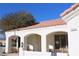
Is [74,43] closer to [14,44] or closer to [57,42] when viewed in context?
[57,42]

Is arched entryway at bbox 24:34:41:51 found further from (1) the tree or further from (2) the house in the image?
(1) the tree

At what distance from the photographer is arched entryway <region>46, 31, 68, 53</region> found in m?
19.9

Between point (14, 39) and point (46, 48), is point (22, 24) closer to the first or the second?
point (14, 39)

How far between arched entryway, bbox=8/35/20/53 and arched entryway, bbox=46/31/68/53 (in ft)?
11.4

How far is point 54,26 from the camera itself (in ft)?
58.2

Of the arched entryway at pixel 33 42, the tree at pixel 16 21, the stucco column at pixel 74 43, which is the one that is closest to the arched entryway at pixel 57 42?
the arched entryway at pixel 33 42

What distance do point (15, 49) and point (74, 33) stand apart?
11.8 meters

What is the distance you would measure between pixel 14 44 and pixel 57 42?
5298 millimetres

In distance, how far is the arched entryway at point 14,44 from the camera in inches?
865

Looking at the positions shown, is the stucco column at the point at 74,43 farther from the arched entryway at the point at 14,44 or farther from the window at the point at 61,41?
the arched entryway at the point at 14,44

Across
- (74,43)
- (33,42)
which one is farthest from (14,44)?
(74,43)

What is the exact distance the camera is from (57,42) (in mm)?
20406

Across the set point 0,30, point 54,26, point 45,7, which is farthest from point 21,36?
point 45,7

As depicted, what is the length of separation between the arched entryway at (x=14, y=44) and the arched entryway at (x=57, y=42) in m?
3.49
